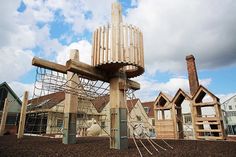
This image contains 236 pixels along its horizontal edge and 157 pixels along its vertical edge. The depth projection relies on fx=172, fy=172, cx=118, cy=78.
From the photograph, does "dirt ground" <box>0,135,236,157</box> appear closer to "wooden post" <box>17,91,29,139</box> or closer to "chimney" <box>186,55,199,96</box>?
"wooden post" <box>17,91,29,139</box>

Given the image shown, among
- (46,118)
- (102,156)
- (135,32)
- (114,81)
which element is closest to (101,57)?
(114,81)

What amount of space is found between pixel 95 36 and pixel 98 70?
49.9 inches

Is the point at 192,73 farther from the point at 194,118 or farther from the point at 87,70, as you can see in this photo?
the point at 87,70

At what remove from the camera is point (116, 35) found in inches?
234

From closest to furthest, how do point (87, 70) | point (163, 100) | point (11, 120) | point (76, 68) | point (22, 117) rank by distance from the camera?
point (76, 68)
point (87, 70)
point (22, 117)
point (163, 100)
point (11, 120)

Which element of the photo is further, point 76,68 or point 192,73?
point 192,73

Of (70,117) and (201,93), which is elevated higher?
(201,93)

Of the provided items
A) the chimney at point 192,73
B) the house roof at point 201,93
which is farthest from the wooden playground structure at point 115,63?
the chimney at point 192,73

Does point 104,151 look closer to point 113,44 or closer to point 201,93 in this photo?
point 113,44

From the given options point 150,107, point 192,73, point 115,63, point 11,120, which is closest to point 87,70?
point 115,63

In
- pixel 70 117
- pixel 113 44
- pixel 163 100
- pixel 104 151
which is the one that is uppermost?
pixel 113 44

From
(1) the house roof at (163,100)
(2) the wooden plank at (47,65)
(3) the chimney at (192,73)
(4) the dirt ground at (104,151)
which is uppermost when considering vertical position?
(3) the chimney at (192,73)

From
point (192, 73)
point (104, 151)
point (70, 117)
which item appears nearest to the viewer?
point (104, 151)

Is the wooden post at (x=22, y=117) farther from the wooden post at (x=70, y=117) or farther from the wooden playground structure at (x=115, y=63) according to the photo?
the wooden playground structure at (x=115, y=63)
